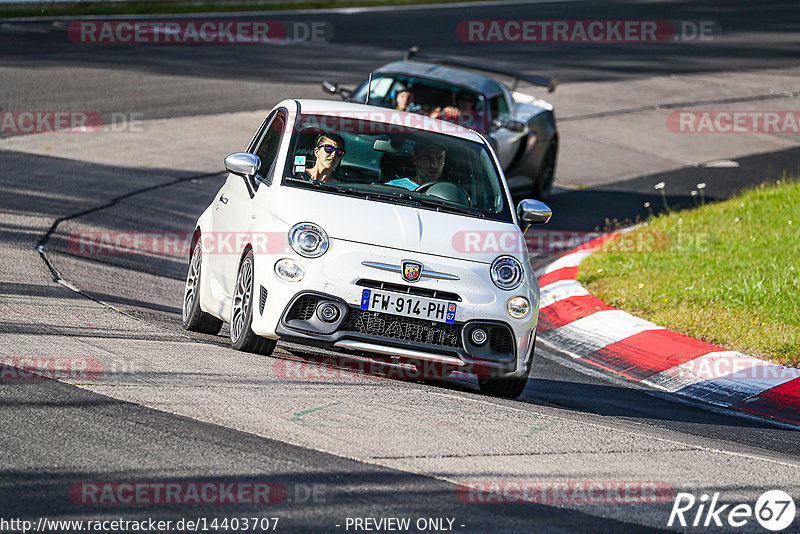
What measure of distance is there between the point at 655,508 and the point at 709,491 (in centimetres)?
44

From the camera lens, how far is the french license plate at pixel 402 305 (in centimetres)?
663

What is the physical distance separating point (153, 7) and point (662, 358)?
23002mm

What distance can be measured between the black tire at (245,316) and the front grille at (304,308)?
32 cm

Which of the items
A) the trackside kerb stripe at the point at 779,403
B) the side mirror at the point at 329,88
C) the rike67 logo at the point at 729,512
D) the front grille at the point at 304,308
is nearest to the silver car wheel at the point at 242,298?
the front grille at the point at 304,308

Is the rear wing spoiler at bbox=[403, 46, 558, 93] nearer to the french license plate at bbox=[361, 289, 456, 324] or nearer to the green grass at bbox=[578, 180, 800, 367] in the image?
the green grass at bbox=[578, 180, 800, 367]

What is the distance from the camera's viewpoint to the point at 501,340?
6.88 metres

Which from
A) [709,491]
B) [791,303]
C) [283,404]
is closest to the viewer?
[709,491]

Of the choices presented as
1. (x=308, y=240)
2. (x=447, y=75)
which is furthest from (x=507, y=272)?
(x=447, y=75)

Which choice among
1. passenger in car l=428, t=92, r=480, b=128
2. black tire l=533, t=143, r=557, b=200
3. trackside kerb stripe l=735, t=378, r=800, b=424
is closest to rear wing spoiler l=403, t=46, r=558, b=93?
black tire l=533, t=143, r=557, b=200

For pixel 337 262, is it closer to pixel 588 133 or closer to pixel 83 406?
pixel 83 406

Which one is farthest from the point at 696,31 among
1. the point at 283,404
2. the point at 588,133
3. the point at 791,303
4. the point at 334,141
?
the point at 283,404

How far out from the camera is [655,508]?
16.0ft

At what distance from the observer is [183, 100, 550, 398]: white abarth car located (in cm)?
664

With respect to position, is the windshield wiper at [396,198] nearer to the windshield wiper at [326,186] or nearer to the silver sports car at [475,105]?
the windshield wiper at [326,186]
